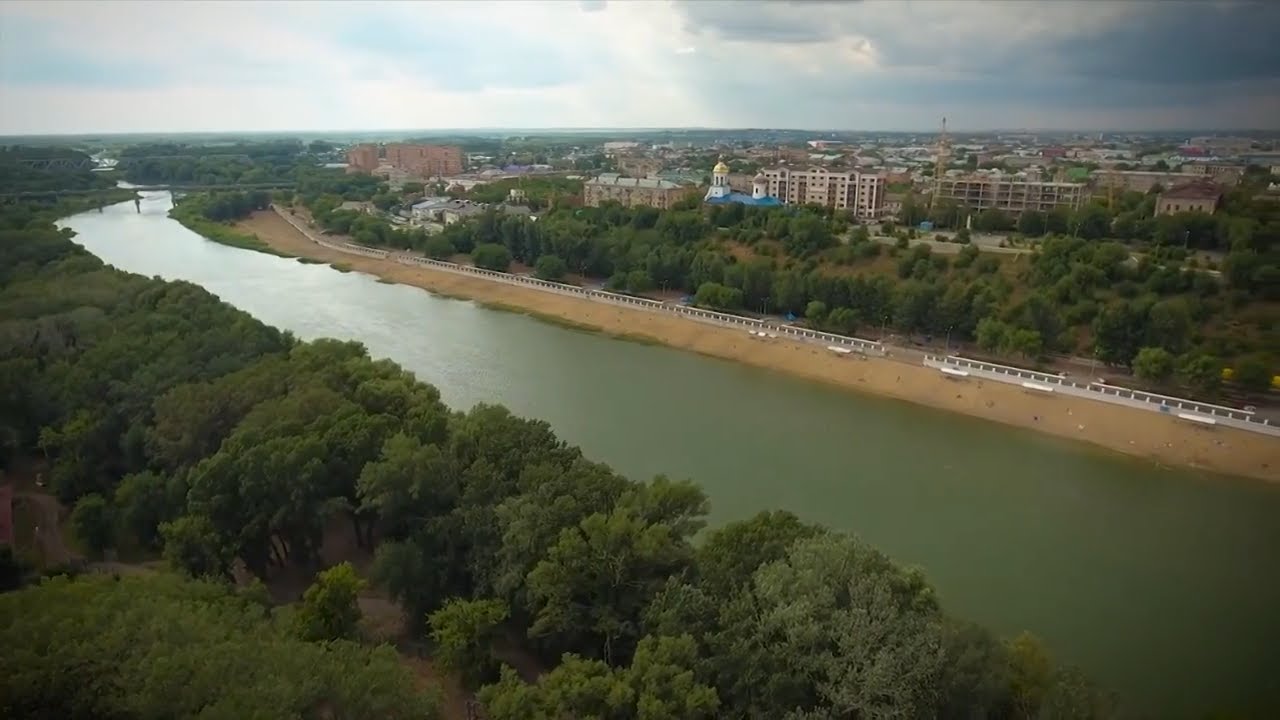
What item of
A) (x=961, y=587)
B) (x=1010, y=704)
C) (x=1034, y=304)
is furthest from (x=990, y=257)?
(x=1010, y=704)

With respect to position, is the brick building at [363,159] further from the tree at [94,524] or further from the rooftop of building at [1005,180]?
the tree at [94,524]

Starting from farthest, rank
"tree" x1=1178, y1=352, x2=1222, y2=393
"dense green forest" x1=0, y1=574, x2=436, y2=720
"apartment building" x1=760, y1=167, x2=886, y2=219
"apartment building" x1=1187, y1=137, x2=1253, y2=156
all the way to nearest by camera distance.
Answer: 1. "apartment building" x1=760, y1=167, x2=886, y2=219
2. "tree" x1=1178, y1=352, x2=1222, y2=393
3. "apartment building" x1=1187, y1=137, x2=1253, y2=156
4. "dense green forest" x1=0, y1=574, x2=436, y2=720

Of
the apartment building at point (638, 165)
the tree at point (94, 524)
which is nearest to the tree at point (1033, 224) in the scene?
the tree at point (94, 524)

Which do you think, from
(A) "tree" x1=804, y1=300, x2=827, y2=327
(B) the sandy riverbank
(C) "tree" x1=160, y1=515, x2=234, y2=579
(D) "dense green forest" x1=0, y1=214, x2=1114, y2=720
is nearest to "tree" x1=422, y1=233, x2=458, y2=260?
(B) the sandy riverbank

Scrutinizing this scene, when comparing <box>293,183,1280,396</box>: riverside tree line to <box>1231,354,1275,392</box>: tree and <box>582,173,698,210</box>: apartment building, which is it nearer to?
<box>1231,354,1275,392</box>: tree

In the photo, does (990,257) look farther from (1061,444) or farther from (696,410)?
(696,410)

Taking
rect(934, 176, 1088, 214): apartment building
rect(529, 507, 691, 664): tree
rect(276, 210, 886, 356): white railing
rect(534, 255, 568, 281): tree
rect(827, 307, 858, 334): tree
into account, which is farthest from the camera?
rect(934, 176, 1088, 214): apartment building
